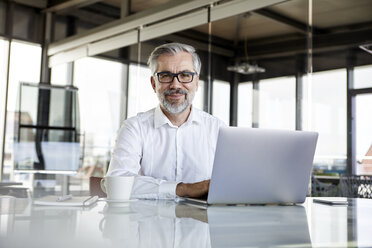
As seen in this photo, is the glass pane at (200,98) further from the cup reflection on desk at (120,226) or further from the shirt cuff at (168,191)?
the cup reflection on desk at (120,226)

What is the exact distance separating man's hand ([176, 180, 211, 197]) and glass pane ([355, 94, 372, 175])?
2199 millimetres

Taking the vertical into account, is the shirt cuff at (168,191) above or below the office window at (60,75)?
below

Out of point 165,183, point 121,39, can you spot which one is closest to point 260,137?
point 165,183

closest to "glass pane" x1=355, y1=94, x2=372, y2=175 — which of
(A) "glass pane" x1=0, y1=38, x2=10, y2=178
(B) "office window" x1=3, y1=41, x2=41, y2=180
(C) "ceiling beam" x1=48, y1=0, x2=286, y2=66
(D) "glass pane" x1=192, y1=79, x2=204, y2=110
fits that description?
(C) "ceiling beam" x1=48, y1=0, x2=286, y2=66

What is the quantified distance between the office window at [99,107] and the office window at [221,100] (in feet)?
6.68

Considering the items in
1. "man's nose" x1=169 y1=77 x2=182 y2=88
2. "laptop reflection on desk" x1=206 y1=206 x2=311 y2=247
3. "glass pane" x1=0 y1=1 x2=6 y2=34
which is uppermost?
"glass pane" x1=0 y1=1 x2=6 y2=34

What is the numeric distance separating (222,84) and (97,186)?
248cm

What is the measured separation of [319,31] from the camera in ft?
12.0

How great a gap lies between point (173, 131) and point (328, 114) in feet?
6.02

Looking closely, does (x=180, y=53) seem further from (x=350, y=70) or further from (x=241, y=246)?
(x=350, y=70)

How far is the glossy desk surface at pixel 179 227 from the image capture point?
757 mm

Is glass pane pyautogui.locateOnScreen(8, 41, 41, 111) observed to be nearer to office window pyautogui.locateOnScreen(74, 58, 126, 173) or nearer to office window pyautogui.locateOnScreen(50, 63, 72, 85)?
office window pyautogui.locateOnScreen(50, 63, 72, 85)

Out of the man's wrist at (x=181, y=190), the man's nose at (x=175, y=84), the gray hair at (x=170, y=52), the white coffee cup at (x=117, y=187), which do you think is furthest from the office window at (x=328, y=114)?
the white coffee cup at (x=117, y=187)

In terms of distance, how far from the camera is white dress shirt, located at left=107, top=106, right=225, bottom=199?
2.08m
